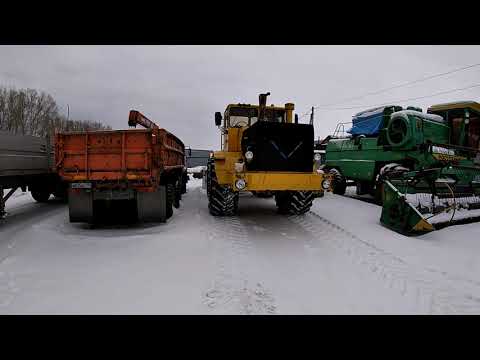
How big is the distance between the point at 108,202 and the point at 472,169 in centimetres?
878

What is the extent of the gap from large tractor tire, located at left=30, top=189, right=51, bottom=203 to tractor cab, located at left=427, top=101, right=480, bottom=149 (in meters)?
12.4

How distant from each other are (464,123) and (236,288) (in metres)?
8.51

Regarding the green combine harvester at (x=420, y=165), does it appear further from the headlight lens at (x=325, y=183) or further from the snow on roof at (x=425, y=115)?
the headlight lens at (x=325, y=183)

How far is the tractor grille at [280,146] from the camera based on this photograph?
5.88m

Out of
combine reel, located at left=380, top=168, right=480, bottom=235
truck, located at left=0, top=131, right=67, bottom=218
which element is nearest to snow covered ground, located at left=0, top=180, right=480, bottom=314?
combine reel, located at left=380, top=168, right=480, bottom=235

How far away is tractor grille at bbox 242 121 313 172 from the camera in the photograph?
588 cm

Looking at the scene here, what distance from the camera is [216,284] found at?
3.08 meters

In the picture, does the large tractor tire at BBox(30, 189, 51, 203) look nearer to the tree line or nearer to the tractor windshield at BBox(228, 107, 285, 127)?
the tractor windshield at BBox(228, 107, 285, 127)

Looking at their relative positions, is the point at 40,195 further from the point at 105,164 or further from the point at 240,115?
the point at 240,115

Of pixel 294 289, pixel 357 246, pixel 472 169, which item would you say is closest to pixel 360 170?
pixel 472 169

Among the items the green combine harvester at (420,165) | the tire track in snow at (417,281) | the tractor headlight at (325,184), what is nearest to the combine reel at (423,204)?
the green combine harvester at (420,165)

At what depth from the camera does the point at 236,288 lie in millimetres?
2994

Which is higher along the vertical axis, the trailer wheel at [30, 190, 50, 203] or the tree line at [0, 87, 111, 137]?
the tree line at [0, 87, 111, 137]
